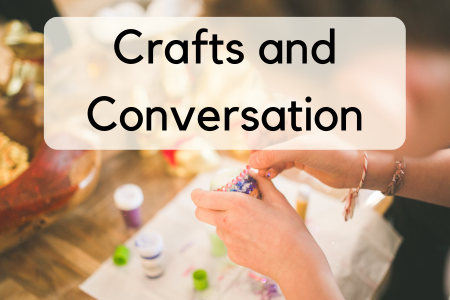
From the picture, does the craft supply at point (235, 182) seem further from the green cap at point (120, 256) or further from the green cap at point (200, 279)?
the green cap at point (120, 256)

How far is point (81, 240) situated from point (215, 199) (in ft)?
1.68

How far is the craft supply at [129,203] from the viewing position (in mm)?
837

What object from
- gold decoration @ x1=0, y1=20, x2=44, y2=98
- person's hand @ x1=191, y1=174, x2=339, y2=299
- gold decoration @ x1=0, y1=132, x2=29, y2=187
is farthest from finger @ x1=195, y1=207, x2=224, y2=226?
gold decoration @ x1=0, y1=20, x2=44, y2=98

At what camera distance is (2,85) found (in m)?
1.09

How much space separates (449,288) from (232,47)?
928mm

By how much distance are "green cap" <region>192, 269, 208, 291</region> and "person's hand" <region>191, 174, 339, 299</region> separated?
6.2 inches

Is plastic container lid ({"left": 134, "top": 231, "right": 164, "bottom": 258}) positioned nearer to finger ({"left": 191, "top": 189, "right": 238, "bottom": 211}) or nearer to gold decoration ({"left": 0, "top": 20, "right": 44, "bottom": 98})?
finger ({"left": 191, "top": 189, "right": 238, "bottom": 211})

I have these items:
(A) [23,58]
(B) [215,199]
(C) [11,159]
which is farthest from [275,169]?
(A) [23,58]

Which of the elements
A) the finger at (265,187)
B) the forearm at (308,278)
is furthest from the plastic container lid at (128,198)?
the forearm at (308,278)

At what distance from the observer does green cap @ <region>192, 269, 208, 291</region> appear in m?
0.73

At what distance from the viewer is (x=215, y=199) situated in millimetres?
608

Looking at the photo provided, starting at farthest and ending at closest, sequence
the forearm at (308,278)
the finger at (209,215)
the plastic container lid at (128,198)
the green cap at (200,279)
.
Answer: the plastic container lid at (128,198) → the green cap at (200,279) → the finger at (209,215) → the forearm at (308,278)

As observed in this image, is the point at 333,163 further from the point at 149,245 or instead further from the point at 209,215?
the point at 149,245

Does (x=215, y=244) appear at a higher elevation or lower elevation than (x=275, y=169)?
lower
